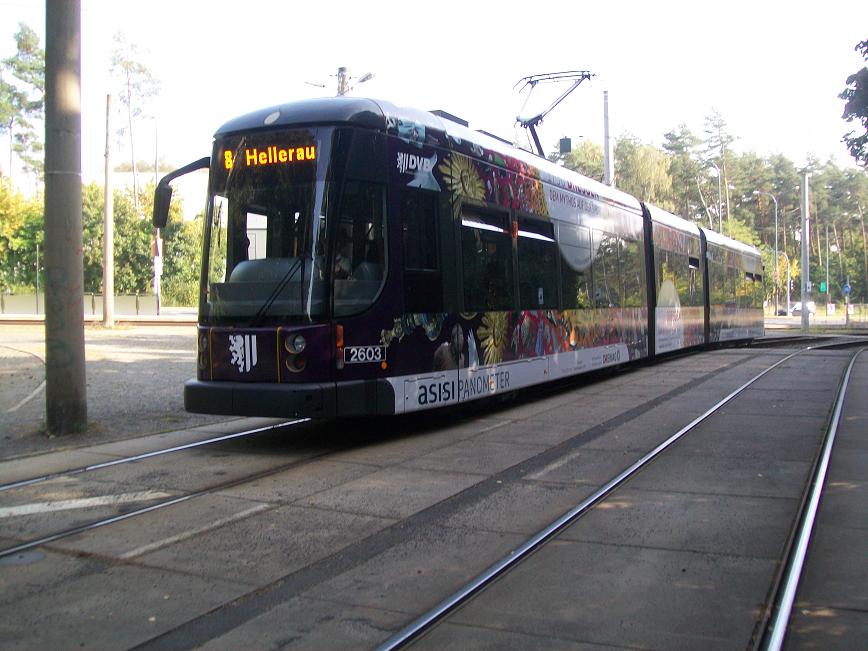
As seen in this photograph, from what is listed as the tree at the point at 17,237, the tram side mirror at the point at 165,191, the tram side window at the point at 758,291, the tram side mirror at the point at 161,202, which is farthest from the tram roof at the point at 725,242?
the tree at the point at 17,237

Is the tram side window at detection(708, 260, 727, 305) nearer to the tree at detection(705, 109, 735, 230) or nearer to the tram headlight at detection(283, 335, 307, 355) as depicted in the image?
the tram headlight at detection(283, 335, 307, 355)

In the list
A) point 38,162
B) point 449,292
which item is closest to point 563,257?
point 449,292

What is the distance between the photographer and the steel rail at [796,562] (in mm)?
3859

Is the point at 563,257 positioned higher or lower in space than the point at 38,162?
lower

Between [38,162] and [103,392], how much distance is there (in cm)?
6006

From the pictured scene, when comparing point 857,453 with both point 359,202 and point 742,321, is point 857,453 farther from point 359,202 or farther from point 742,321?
point 742,321

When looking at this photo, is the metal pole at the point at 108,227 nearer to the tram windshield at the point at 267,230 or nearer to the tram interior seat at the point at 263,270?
the tram windshield at the point at 267,230

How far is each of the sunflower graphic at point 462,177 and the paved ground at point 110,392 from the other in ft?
14.4

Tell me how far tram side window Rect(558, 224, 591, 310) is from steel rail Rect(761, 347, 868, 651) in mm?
4859

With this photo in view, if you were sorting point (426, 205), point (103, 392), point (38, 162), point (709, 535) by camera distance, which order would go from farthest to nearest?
point (38, 162), point (103, 392), point (426, 205), point (709, 535)

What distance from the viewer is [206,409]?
8.24 meters

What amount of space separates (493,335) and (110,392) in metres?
6.73

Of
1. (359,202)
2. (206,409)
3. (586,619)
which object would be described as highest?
(359,202)

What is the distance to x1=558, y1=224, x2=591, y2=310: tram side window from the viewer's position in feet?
41.5
